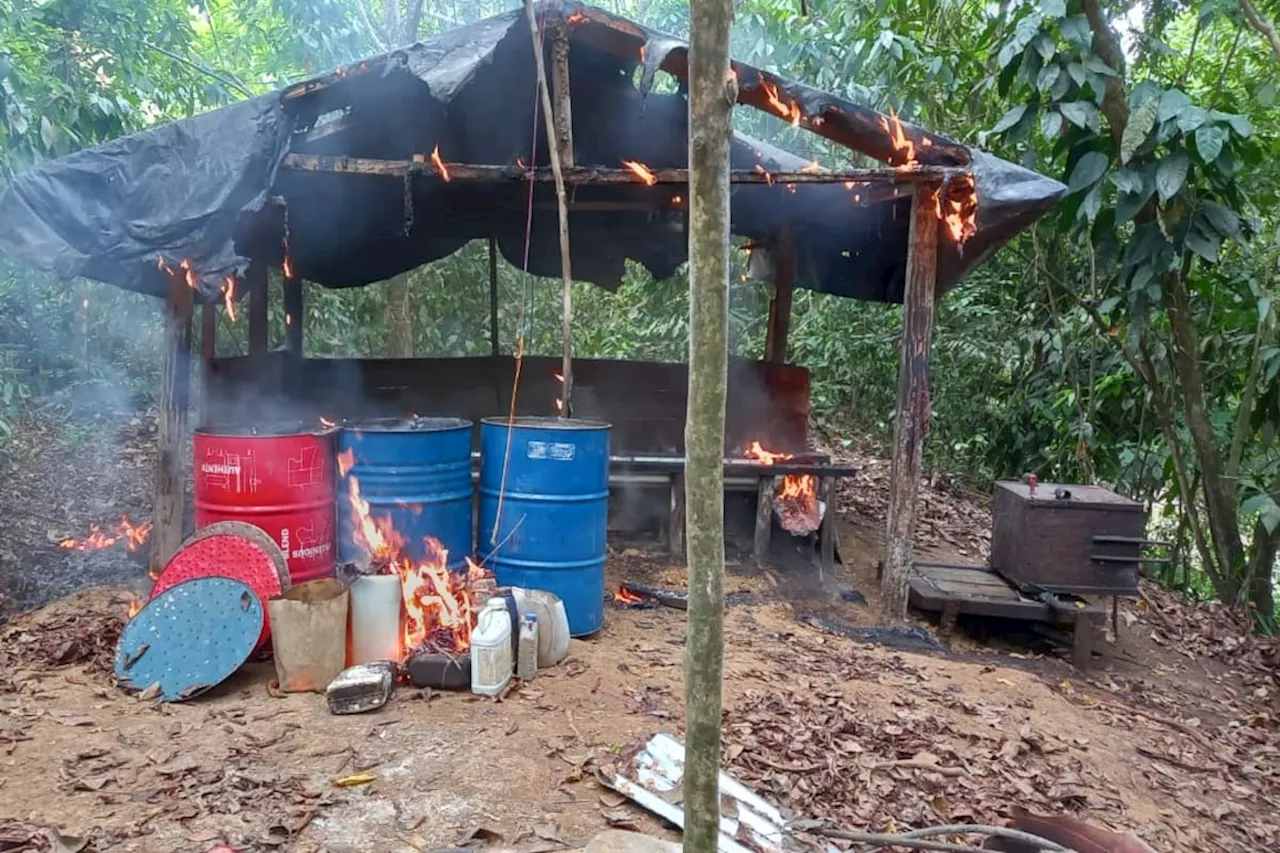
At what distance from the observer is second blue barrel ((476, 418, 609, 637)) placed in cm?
457

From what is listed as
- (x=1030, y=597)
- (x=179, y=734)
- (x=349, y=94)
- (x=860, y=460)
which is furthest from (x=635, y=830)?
(x=860, y=460)

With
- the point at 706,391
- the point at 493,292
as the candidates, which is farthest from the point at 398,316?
the point at 706,391

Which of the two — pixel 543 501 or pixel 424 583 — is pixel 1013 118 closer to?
pixel 543 501

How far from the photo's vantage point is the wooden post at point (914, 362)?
5629mm

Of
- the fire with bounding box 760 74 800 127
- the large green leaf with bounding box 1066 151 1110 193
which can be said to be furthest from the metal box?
the fire with bounding box 760 74 800 127

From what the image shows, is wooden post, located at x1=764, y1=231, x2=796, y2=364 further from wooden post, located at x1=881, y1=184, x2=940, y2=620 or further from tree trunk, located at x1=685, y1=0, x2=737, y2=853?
tree trunk, located at x1=685, y1=0, x2=737, y2=853

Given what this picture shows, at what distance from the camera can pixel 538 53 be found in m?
5.10

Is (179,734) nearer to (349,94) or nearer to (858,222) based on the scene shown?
(349,94)

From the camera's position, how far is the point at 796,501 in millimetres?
7145

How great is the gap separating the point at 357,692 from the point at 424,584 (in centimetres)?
84

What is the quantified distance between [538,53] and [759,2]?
251 inches

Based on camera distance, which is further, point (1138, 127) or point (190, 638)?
point (1138, 127)

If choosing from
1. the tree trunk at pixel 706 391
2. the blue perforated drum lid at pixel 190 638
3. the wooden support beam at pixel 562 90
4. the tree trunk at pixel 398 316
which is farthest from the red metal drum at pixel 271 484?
the tree trunk at pixel 398 316

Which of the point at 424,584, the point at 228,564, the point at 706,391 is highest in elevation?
the point at 706,391
